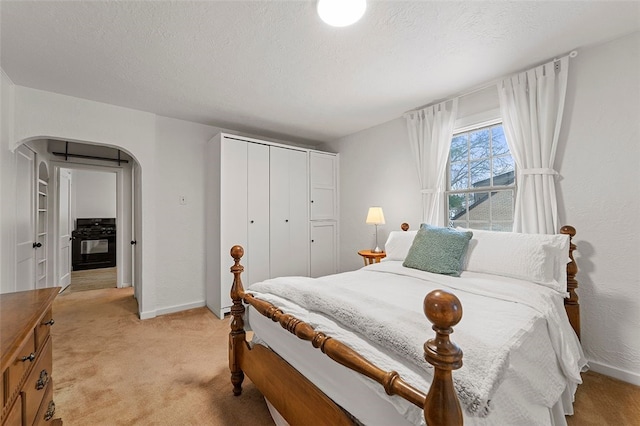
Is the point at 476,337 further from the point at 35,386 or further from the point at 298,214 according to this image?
the point at 298,214

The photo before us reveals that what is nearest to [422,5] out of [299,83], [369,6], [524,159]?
[369,6]

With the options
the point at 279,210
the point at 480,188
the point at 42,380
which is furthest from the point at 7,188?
the point at 480,188

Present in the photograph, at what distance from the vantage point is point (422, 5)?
1591 millimetres

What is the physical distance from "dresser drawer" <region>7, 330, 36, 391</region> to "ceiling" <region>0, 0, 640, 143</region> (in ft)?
5.98

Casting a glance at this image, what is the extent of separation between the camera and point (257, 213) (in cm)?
353

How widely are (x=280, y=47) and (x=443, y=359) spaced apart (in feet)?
7.08

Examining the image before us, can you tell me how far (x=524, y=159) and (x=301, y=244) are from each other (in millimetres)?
2755

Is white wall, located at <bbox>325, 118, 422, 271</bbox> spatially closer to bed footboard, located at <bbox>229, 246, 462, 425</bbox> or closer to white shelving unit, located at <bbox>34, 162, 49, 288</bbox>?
bed footboard, located at <bbox>229, 246, 462, 425</bbox>

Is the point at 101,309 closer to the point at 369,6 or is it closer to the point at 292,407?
the point at 292,407

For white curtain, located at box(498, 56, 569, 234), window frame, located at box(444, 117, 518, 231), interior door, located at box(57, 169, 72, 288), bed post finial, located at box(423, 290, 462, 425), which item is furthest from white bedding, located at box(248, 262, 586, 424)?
interior door, located at box(57, 169, 72, 288)

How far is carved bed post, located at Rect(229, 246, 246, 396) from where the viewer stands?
5.92 feet

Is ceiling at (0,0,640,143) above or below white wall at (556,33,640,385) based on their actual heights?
above

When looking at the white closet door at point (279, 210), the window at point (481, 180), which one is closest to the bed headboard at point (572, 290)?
the window at point (481, 180)

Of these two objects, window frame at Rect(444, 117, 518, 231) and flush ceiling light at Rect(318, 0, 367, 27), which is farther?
window frame at Rect(444, 117, 518, 231)
